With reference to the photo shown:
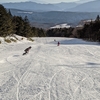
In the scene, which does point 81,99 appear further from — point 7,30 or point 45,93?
point 7,30

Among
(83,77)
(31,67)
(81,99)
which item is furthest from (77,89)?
(31,67)

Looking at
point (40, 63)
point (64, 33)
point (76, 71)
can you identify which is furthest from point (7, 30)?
point (64, 33)

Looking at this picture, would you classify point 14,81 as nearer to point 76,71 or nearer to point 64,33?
point 76,71

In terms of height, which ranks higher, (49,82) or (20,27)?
(20,27)

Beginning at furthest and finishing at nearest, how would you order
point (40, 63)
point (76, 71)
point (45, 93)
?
1. point (40, 63)
2. point (76, 71)
3. point (45, 93)

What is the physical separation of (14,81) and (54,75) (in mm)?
3287

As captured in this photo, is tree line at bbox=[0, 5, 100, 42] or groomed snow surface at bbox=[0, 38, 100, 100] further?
tree line at bbox=[0, 5, 100, 42]

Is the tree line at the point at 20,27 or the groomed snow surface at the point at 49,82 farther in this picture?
the tree line at the point at 20,27

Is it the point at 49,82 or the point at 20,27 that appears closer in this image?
the point at 49,82

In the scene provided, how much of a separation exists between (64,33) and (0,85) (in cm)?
13026

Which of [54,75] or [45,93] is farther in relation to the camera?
[54,75]

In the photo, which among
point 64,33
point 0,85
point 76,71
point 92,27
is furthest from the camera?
point 64,33

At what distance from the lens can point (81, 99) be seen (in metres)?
12.1

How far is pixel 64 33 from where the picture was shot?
14338 centimetres
